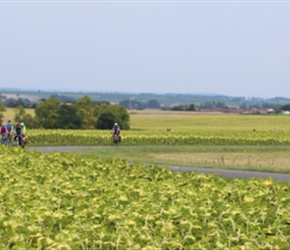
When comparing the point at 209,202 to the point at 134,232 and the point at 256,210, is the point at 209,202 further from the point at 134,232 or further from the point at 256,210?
the point at 134,232

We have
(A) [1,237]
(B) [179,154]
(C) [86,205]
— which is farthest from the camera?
(B) [179,154]

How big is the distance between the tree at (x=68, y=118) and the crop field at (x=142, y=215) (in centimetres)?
9251

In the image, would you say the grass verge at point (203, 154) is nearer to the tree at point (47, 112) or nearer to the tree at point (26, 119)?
the tree at point (47, 112)

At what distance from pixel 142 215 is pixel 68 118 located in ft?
324

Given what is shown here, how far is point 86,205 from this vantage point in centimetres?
1091

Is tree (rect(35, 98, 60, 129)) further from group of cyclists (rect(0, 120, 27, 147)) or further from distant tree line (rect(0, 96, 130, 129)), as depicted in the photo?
group of cyclists (rect(0, 120, 27, 147))

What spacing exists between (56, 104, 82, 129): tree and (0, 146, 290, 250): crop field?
92.5 meters

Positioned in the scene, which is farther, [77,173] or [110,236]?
[77,173]

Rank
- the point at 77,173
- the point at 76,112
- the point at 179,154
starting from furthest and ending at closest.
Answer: the point at 76,112 → the point at 179,154 → the point at 77,173

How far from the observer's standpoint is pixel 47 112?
376 ft

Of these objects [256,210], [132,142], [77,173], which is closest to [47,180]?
[77,173]

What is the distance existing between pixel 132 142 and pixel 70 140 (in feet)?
18.4

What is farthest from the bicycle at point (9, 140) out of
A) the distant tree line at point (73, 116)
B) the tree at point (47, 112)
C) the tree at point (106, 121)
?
the tree at point (47, 112)

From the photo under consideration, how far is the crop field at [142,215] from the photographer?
843 cm
